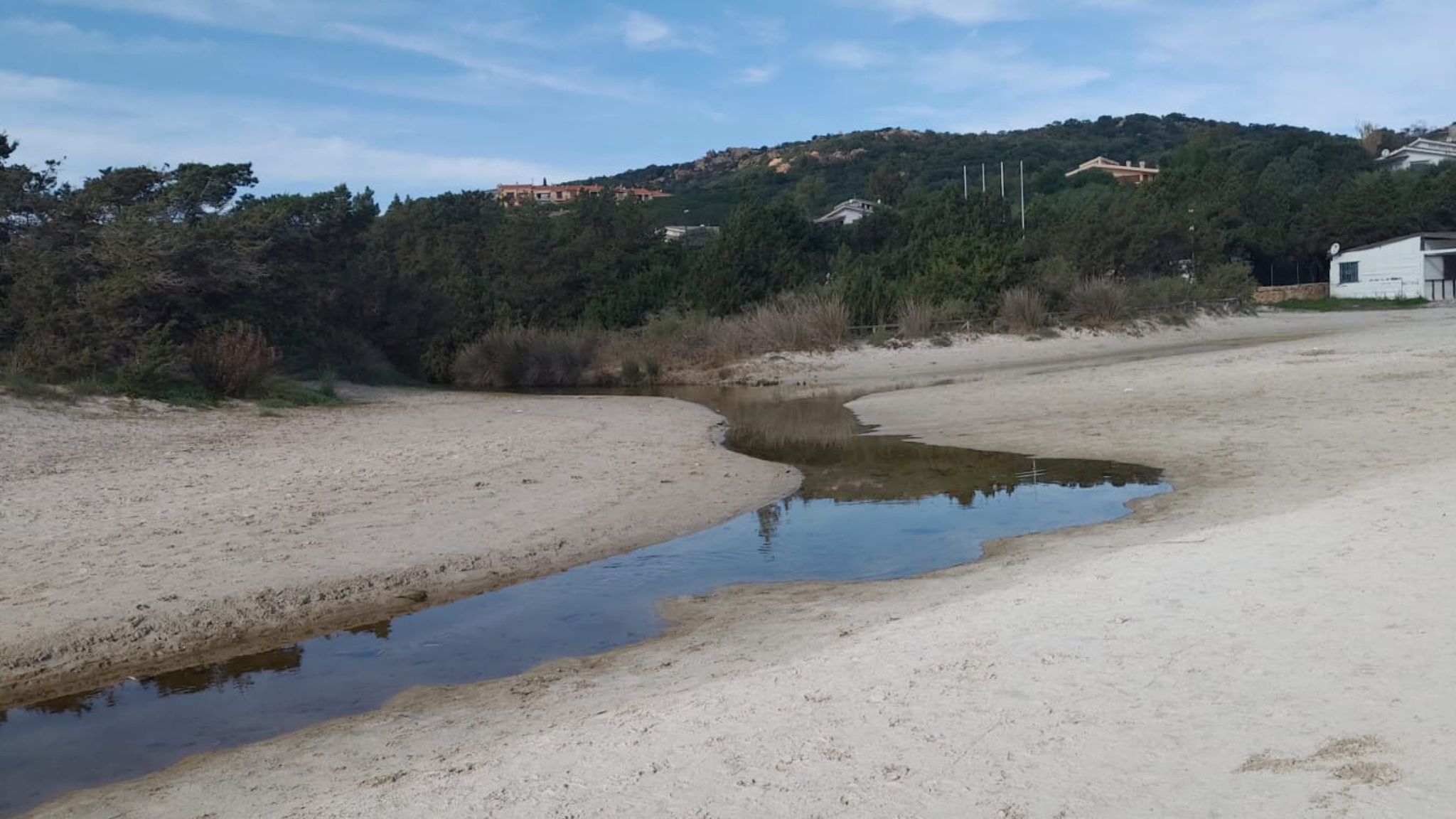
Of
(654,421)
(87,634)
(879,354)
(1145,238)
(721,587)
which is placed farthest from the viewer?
(1145,238)

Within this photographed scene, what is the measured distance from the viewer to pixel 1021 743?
4438mm

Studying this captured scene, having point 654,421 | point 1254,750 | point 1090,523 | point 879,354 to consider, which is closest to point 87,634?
point 1254,750

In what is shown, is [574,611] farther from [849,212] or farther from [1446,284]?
[849,212]

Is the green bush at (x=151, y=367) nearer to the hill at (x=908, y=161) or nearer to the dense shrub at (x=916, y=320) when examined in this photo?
the dense shrub at (x=916, y=320)

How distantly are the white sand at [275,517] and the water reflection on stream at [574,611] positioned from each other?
41 centimetres

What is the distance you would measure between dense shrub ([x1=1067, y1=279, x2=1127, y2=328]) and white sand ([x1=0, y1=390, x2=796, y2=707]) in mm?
23660

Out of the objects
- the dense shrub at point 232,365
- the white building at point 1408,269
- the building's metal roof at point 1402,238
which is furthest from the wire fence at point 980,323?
the building's metal roof at point 1402,238

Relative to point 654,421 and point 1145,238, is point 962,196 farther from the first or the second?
point 654,421

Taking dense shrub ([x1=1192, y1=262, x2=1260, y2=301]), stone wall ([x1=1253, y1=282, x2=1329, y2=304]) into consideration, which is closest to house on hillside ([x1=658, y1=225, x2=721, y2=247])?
dense shrub ([x1=1192, y1=262, x2=1260, y2=301])

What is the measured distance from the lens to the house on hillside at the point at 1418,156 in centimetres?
9694

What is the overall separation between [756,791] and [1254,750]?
1.86m

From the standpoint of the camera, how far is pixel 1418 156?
3920 inches

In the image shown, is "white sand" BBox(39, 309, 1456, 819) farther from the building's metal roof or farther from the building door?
the building door

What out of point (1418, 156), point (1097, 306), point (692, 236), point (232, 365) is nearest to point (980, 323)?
point (1097, 306)
